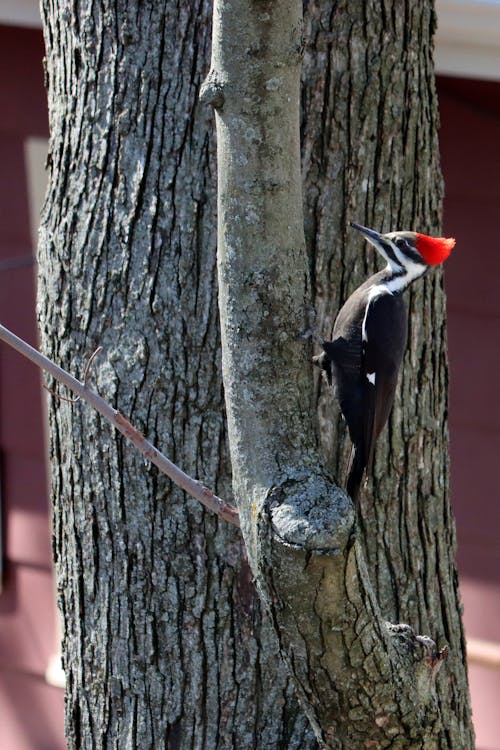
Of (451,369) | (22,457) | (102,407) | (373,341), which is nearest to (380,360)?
(373,341)

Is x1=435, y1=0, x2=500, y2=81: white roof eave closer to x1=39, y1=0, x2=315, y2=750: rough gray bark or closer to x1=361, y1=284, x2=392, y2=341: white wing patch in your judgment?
x1=361, y1=284, x2=392, y2=341: white wing patch

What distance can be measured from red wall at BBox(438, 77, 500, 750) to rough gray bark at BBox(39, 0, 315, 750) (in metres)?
1.96

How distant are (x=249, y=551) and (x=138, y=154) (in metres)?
1.03

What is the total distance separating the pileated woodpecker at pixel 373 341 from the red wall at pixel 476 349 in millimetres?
→ 1478

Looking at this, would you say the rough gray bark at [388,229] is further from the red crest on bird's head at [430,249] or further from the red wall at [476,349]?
the red wall at [476,349]

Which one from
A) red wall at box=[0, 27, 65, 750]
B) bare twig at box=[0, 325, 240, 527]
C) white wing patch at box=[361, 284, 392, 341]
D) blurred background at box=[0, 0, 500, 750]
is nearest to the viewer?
bare twig at box=[0, 325, 240, 527]

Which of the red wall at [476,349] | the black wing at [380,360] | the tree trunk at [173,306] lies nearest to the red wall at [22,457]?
the red wall at [476,349]

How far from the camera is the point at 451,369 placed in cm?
430

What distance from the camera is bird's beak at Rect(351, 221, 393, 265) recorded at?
241 cm

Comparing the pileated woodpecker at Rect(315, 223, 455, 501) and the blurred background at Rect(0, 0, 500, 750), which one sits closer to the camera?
the pileated woodpecker at Rect(315, 223, 455, 501)

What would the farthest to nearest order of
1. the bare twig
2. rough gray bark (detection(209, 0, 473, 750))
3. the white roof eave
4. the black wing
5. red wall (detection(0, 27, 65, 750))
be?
red wall (detection(0, 27, 65, 750)) → the white roof eave → the black wing → the bare twig → rough gray bark (detection(209, 0, 473, 750))

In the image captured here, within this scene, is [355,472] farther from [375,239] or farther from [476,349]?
[476,349]

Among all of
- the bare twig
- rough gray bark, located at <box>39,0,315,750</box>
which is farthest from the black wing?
the bare twig

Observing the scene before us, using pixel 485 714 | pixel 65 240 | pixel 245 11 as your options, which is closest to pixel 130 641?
pixel 65 240
